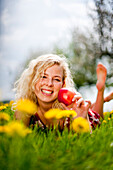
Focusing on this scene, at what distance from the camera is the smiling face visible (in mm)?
2561

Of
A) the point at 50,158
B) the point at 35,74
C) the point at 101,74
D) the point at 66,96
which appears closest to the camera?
the point at 50,158

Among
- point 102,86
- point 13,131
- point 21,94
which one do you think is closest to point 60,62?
point 21,94

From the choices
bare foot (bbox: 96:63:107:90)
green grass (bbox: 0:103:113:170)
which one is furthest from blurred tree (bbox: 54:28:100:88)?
green grass (bbox: 0:103:113:170)

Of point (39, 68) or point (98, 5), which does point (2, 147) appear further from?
point (98, 5)

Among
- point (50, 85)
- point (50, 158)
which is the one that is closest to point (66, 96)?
point (50, 85)

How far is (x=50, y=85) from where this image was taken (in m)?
2.52

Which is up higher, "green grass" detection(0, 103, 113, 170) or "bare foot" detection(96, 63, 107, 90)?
"bare foot" detection(96, 63, 107, 90)

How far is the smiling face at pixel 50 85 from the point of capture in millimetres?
2561

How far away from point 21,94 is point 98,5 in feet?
28.0

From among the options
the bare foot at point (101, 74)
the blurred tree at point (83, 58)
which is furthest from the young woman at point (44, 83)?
the blurred tree at point (83, 58)

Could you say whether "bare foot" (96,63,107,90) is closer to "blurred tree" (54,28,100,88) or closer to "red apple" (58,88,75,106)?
"red apple" (58,88,75,106)

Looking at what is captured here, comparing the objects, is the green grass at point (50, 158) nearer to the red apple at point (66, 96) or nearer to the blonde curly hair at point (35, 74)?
the red apple at point (66, 96)

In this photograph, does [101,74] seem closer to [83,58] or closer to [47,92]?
[47,92]

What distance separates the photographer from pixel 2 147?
1261mm
